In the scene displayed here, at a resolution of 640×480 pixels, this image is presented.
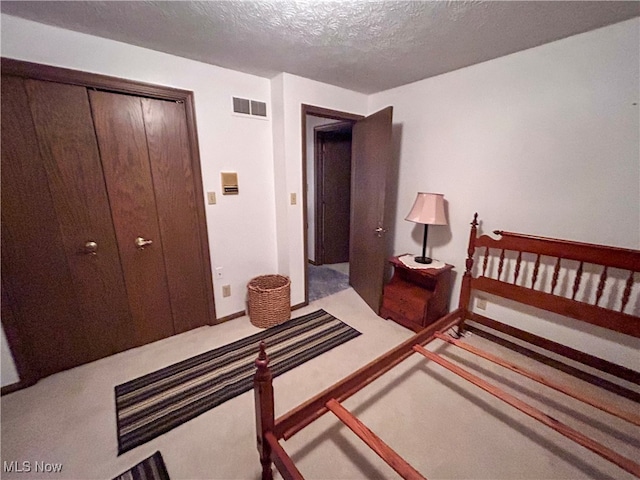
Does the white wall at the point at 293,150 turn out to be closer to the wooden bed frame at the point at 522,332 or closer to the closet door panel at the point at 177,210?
the closet door panel at the point at 177,210

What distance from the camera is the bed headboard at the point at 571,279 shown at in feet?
5.15

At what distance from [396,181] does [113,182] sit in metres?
2.62

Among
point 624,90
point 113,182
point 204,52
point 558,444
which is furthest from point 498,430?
point 204,52

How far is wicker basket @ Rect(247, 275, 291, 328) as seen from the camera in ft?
8.00

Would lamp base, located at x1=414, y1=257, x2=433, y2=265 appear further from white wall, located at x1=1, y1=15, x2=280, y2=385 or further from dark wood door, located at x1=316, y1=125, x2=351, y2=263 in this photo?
dark wood door, located at x1=316, y1=125, x2=351, y2=263

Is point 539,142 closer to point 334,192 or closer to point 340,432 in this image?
point 340,432

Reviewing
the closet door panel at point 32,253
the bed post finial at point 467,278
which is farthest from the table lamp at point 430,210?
the closet door panel at point 32,253

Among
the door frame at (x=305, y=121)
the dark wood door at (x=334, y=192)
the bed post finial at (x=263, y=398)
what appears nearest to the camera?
the bed post finial at (x=263, y=398)

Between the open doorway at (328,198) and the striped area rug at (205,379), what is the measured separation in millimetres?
1226

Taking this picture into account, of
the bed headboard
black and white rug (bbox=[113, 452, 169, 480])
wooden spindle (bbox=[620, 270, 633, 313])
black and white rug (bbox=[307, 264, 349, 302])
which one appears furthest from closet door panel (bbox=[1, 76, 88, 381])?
wooden spindle (bbox=[620, 270, 633, 313])

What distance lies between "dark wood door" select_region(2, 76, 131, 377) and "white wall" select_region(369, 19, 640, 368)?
9.20 ft

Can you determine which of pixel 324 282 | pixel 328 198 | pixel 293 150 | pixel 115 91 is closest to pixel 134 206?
pixel 115 91

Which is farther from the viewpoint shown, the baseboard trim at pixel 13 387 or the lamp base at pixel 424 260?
the lamp base at pixel 424 260

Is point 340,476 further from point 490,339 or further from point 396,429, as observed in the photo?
point 490,339
